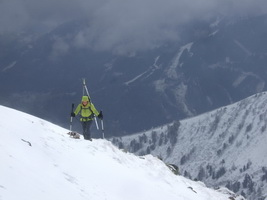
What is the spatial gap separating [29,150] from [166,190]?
33.6ft

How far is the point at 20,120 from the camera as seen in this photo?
28.0m

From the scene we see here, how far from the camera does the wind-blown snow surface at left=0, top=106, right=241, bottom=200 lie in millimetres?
17766

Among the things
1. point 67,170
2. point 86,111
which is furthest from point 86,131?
point 67,170

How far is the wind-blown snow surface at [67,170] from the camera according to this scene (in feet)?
58.3

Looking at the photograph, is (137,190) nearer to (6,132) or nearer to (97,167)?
(97,167)

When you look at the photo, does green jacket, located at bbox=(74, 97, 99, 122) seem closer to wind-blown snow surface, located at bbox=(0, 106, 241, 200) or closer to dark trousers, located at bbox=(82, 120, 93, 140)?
dark trousers, located at bbox=(82, 120, 93, 140)

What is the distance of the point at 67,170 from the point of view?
22391 mm

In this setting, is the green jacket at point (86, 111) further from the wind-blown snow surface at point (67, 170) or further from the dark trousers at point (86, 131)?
the wind-blown snow surface at point (67, 170)

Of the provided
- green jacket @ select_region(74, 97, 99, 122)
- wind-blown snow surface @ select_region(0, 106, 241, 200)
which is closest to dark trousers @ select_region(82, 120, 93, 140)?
green jacket @ select_region(74, 97, 99, 122)

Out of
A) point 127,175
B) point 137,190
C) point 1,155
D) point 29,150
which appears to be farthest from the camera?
point 127,175

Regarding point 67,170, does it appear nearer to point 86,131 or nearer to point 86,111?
point 86,131

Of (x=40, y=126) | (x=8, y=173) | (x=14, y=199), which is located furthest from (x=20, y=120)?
(x=14, y=199)

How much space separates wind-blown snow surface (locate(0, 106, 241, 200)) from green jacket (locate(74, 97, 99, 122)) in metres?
2.62

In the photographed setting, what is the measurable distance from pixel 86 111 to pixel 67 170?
1250 cm
